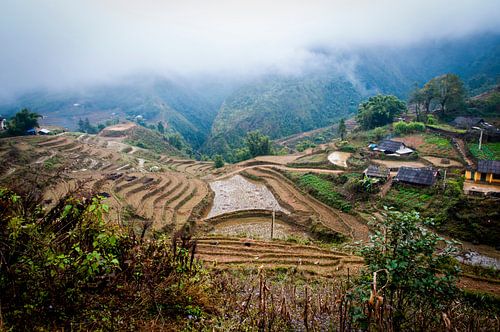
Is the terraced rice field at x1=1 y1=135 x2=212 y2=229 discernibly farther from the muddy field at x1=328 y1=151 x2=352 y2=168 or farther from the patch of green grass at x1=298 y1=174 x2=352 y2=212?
the muddy field at x1=328 y1=151 x2=352 y2=168

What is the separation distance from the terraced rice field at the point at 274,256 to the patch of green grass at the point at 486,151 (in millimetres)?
21992

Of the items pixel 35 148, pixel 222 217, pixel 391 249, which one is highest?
pixel 391 249

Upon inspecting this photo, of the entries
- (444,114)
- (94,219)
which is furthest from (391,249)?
(444,114)

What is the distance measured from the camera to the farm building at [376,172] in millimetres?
27481

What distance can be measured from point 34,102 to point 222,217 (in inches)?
5440

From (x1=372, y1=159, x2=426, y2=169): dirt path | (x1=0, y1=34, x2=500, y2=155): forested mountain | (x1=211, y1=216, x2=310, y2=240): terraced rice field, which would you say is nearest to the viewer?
(x1=211, y1=216, x2=310, y2=240): terraced rice field

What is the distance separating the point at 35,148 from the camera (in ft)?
118

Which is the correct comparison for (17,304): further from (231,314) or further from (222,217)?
(222,217)

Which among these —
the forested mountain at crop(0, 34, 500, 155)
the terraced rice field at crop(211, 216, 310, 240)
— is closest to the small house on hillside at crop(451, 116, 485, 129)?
the terraced rice field at crop(211, 216, 310, 240)

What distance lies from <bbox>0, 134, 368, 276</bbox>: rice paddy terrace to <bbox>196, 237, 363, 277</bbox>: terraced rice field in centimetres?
6

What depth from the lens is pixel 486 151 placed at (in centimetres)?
3084

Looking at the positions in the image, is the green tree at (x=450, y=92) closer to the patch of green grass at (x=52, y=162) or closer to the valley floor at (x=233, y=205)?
the valley floor at (x=233, y=205)

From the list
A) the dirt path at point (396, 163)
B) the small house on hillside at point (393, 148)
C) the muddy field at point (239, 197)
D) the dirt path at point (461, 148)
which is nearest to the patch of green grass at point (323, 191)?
the muddy field at point (239, 197)

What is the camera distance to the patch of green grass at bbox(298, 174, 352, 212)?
26583mm
